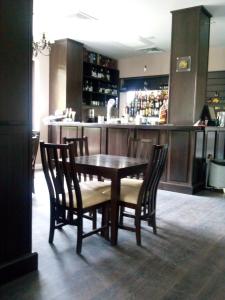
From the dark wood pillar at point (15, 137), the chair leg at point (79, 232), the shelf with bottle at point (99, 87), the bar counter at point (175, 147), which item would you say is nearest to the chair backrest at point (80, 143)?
the chair leg at point (79, 232)

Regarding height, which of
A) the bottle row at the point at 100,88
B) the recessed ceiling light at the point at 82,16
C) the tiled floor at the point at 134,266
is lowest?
the tiled floor at the point at 134,266

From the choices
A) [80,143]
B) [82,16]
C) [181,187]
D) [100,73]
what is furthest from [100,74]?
[80,143]

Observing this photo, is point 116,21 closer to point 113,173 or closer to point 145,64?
point 145,64

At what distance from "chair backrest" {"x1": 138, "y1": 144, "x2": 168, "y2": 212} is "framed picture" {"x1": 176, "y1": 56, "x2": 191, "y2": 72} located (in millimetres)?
2681

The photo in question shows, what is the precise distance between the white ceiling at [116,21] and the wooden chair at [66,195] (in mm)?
2874

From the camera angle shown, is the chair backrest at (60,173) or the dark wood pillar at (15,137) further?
A: the chair backrest at (60,173)

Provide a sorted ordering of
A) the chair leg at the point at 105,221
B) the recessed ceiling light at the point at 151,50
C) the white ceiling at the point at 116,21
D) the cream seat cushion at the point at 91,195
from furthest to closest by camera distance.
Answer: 1. the recessed ceiling light at the point at 151,50
2. the white ceiling at the point at 116,21
3. the chair leg at the point at 105,221
4. the cream seat cushion at the point at 91,195

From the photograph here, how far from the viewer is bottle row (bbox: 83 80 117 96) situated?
763cm

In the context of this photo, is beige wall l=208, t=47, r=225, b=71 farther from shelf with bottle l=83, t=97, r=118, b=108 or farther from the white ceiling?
shelf with bottle l=83, t=97, r=118, b=108

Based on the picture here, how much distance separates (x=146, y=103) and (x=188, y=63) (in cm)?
332

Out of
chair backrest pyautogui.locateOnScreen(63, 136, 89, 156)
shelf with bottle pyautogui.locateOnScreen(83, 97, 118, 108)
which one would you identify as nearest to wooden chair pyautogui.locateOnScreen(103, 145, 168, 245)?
chair backrest pyautogui.locateOnScreen(63, 136, 89, 156)

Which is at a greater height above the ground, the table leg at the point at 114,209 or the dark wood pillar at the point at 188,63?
the dark wood pillar at the point at 188,63

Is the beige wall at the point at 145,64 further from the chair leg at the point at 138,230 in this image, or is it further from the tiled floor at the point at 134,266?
the chair leg at the point at 138,230

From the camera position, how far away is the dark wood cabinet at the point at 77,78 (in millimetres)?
6809
